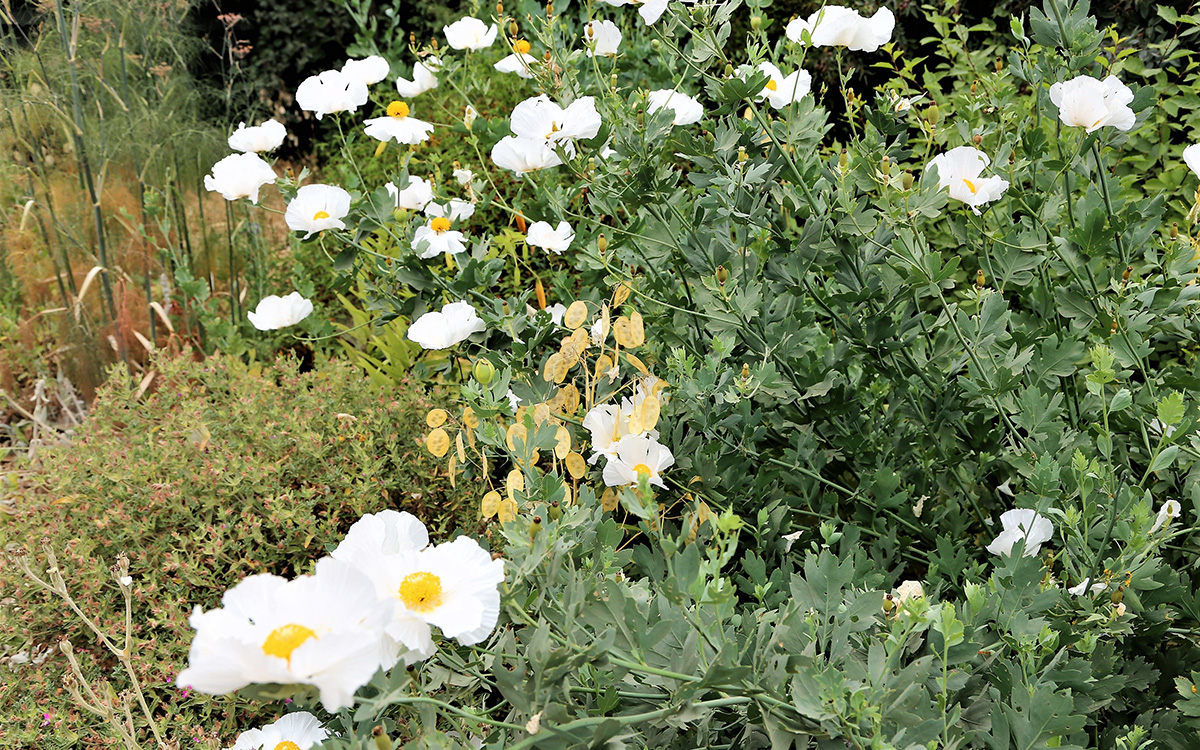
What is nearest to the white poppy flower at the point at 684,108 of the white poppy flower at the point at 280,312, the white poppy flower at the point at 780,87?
the white poppy flower at the point at 780,87

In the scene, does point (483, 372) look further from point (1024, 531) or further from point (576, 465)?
point (1024, 531)

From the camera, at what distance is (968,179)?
4.55 feet

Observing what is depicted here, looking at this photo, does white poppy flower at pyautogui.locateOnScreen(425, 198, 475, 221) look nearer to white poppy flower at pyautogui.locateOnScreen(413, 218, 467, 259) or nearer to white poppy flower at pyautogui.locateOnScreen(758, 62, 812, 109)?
white poppy flower at pyautogui.locateOnScreen(413, 218, 467, 259)

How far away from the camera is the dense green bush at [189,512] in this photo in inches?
67.1

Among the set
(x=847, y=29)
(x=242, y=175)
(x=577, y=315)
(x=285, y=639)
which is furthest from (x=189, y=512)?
(x=847, y=29)

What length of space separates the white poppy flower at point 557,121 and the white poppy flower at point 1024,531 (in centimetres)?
83

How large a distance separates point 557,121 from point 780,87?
423 millimetres

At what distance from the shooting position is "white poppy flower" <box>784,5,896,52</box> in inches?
55.7

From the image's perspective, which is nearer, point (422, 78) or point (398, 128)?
point (398, 128)

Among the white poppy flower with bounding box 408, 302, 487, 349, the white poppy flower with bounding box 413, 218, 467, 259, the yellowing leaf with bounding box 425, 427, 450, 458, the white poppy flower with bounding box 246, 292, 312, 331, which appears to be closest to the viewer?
the yellowing leaf with bounding box 425, 427, 450, 458

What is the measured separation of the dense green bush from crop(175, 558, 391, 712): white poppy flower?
1.03 m

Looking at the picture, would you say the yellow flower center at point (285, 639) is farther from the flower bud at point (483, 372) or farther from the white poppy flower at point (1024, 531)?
the white poppy flower at point (1024, 531)

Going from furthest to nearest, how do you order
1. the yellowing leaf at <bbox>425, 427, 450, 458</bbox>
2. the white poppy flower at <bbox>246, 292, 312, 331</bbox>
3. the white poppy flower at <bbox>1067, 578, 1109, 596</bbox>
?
the white poppy flower at <bbox>246, 292, 312, 331</bbox> → the yellowing leaf at <bbox>425, 427, 450, 458</bbox> → the white poppy flower at <bbox>1067, 578, 1109, 596</bbox>

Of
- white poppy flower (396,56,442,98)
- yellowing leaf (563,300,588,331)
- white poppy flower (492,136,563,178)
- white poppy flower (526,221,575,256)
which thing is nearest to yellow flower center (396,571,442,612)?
yellowing leaf (563,300,588,331)
